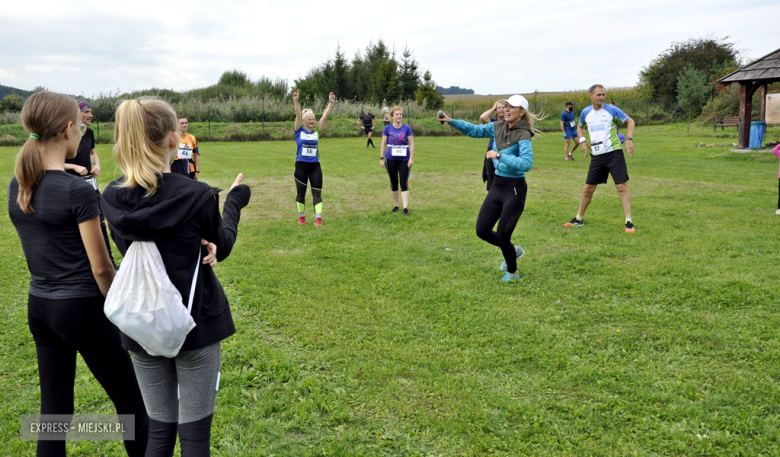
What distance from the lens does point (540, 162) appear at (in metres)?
18.1

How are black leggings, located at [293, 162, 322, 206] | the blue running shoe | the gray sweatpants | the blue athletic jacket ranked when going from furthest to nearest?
black leggings, located at [293, 162, 322, 206] → the blue running shoe → the blue athletic jacket → the gray sweatpants

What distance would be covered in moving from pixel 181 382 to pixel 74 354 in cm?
82

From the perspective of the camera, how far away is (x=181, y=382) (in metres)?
2.22

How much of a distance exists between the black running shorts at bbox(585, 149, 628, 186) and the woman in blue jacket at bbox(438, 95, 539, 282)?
281 centimetres

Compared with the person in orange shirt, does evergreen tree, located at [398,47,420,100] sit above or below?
above

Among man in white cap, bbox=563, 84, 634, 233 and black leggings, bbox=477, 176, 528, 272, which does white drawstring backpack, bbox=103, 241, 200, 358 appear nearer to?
black leggings, bbox=477, 176, 528, 272

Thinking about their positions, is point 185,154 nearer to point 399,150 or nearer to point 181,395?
point 399,150

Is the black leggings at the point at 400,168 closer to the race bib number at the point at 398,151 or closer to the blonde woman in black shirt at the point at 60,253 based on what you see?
the race bib number at the point at 398,151

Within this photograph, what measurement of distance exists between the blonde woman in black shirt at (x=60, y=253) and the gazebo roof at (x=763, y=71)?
72.2 ft

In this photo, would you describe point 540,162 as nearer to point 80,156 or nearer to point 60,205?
point 80,156

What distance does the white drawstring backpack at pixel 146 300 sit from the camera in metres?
1.99

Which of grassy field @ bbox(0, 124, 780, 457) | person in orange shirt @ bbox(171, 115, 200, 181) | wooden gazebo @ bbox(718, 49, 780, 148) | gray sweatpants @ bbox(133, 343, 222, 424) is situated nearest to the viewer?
gray sweatpants @ bbox(133, 343, 222, 424)

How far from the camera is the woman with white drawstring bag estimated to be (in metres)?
1.99

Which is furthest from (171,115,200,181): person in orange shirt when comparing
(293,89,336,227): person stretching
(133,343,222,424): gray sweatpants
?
(133,343,222,424): gray sweatpants
